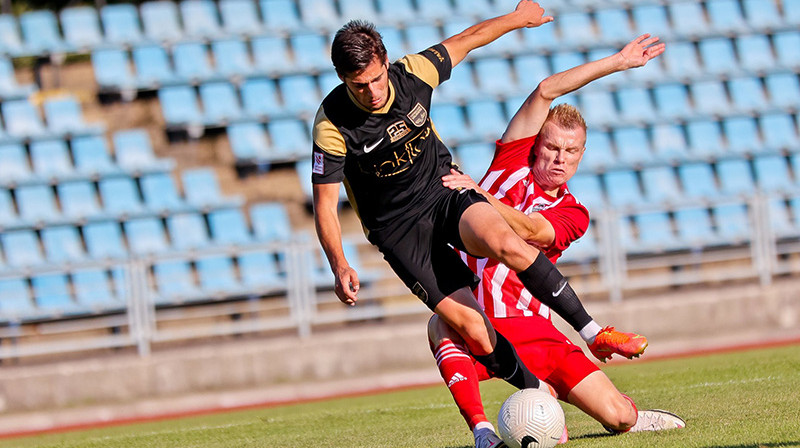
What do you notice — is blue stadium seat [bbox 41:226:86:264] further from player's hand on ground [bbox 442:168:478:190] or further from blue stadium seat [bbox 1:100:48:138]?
player's hand on ground [bbox 442:168:478:190]

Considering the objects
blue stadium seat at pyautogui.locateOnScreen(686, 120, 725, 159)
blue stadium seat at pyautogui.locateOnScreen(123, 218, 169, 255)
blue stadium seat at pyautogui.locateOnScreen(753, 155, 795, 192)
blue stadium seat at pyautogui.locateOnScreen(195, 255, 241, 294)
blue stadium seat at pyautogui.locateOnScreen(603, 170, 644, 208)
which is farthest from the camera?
blue stadium seat at pyautogui.locateOnScreen(686, 120, 725, 159)

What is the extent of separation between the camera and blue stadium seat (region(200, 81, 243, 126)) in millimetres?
13797

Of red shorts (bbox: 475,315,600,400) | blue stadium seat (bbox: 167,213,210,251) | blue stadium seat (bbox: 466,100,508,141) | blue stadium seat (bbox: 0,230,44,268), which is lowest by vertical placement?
red shorts (bbox: 475,315,600,400)

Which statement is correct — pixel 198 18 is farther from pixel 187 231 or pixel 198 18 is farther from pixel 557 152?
pixel 557 152

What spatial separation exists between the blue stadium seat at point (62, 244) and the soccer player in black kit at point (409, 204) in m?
8.15

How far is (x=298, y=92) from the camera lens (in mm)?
14109

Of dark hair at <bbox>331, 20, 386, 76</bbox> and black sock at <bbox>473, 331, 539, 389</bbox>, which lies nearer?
dark hair at <bbox>331, 20, 386, 76</bbox>

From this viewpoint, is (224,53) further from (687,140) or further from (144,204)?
(687,140)

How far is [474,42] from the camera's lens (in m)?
5.72

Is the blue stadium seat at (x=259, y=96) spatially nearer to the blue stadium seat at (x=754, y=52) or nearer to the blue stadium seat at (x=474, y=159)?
the blue stadium seat at (x=474, y=159)

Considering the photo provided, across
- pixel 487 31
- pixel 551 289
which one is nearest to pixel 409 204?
pixel 551 289

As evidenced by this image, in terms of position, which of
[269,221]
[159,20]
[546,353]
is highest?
[159,20]

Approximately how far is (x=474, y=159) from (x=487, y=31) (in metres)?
8.14

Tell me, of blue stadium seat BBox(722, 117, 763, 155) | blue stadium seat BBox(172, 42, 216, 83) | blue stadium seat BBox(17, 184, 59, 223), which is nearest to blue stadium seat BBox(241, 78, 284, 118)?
blue stadium seat BBox(172, 42, 216, 83)
